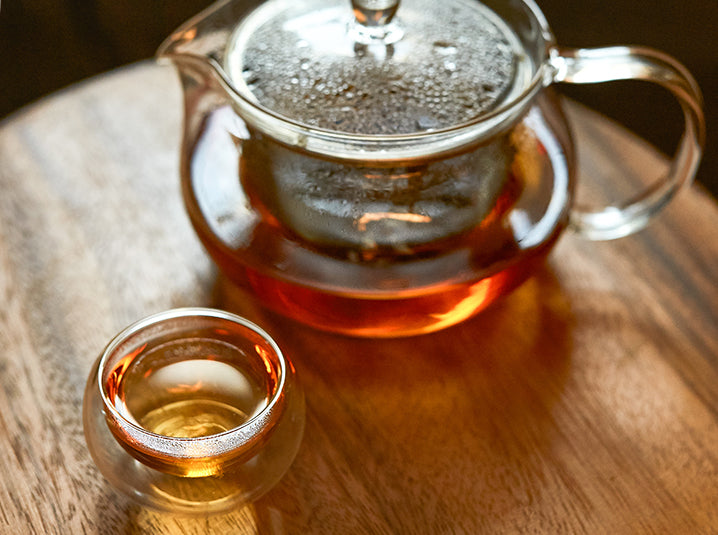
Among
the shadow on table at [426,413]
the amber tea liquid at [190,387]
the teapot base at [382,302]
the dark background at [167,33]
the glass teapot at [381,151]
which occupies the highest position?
the glass teapot at [381,151]

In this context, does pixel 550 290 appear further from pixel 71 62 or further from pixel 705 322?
pixel 71 62

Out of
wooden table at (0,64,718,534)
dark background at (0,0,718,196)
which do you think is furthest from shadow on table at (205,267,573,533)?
dark background at (0,0,718,196)

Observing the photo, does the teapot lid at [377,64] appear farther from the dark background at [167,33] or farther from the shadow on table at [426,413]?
the dark background at [167,33]

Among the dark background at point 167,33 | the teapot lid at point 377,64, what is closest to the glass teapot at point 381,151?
the teapot lid at point 377,64

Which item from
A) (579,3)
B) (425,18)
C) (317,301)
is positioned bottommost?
(579,3)

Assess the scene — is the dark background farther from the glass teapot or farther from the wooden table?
the glass teapot

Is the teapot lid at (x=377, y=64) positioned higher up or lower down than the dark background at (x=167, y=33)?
higher up

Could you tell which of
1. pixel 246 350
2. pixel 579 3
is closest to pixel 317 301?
pixel 246 350
